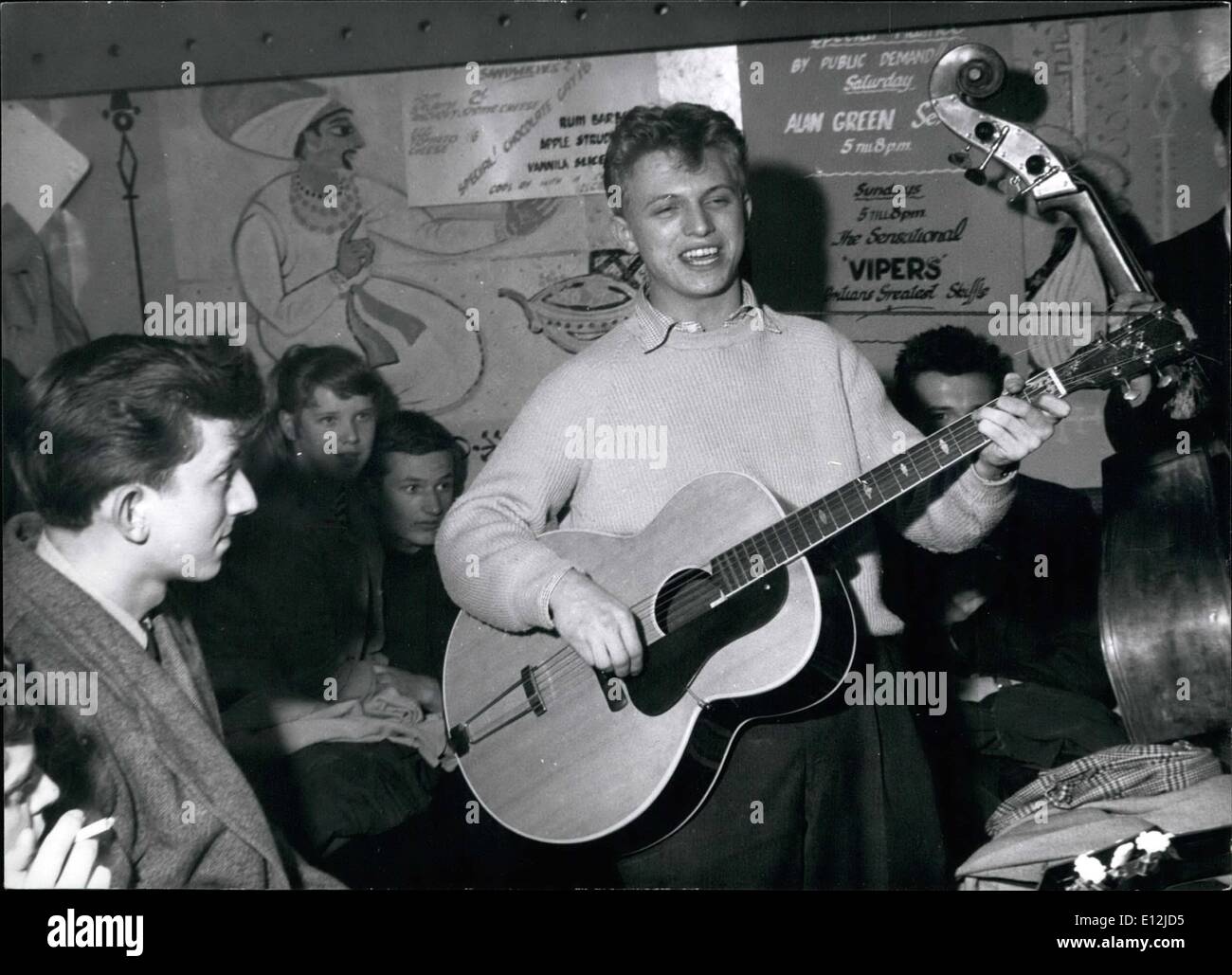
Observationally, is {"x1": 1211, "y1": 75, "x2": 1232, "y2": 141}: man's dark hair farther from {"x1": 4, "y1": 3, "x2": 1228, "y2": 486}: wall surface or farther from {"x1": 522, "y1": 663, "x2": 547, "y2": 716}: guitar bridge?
{"x1": 522, "y1": 663, "x2": 547, "y2": 716}: guitar bridge

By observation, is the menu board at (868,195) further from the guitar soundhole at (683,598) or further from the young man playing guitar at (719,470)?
the guitar soundhole at (683,598)

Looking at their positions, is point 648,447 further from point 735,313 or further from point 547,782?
point 547,782

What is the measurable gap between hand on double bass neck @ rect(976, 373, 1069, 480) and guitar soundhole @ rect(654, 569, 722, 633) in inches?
16.7

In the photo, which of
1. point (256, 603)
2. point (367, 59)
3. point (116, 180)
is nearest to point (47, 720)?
point (256, 603)

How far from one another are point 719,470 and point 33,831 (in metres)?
1.11

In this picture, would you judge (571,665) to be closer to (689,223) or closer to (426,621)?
(426,621)

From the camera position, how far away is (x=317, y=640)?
179 cm

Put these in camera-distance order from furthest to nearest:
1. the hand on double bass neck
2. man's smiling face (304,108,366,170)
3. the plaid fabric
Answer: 1. man's smiling face (304,108,366,170)
2. the plaid fabric
3. the hand on double bass neck

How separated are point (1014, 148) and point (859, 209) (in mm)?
244

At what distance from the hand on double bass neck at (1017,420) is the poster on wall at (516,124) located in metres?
0.70

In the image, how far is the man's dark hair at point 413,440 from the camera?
A: 1.84 meters

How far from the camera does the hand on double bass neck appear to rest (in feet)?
4.73

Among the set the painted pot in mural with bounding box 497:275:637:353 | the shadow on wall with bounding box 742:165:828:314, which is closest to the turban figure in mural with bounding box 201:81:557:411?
the painted pot in mural with bounding box 497:275:637:353

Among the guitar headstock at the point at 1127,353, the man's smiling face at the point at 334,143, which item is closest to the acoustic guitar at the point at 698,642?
the guitar headstock at the point at 1127,353
